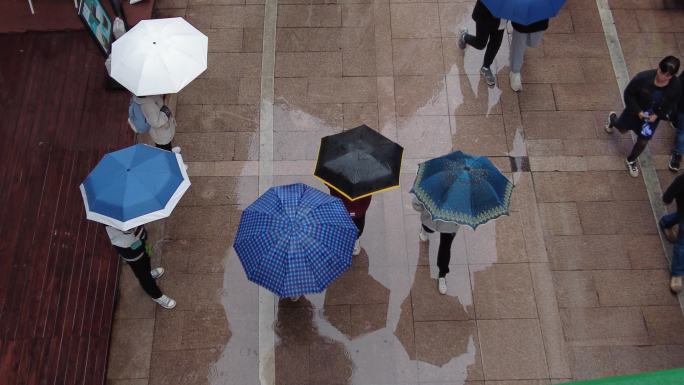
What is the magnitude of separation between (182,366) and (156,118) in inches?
109

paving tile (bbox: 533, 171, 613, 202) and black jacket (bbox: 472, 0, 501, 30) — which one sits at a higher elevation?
black jacket (bbox: 472, 0, 501, 30)

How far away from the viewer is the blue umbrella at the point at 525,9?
23.6 feet

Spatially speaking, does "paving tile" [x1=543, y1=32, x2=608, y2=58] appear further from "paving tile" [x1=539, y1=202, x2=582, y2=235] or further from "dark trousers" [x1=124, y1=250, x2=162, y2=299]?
"dark trousers" [x1=124, y1=250, x2=162, y2=299]

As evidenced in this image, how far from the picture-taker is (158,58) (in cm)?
664

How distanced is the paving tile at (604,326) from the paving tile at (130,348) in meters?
4.75

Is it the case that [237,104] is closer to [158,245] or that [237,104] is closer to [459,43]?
[158,245]

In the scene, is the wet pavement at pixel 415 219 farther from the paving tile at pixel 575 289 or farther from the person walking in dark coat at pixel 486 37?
the person walking in dark coat at pixel 486 37

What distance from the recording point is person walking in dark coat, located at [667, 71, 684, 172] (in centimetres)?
764

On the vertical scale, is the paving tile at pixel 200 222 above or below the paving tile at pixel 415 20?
below

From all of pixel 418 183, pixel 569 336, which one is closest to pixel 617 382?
pixel 418 183

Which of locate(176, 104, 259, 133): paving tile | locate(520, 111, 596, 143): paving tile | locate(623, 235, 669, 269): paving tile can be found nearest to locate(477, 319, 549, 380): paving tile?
locate(623, 235, 669, 269): paving tile

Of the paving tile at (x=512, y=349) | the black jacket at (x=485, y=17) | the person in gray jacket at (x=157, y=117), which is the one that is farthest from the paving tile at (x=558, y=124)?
the person in gray jacket at (x=157, y=117)

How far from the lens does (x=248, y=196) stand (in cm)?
799

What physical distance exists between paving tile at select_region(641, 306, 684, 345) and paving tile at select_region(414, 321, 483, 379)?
6.62 ft
